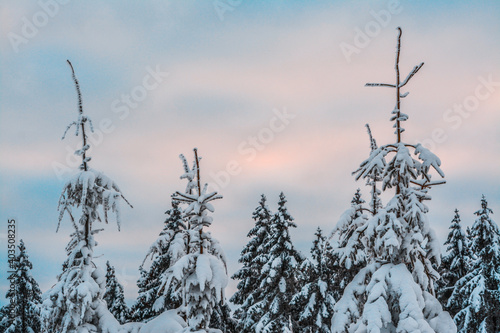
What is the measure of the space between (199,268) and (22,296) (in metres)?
30.7

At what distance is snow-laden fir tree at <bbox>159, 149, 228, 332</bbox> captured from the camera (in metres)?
10.1

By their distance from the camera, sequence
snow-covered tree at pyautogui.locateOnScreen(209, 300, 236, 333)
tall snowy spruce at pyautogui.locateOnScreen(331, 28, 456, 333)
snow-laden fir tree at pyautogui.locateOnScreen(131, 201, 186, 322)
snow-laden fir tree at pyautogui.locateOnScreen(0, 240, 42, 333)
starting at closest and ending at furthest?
tall snowy spruce at pyautogui.locateOnScreen(331, 28, 456, 333)
snow-laden fir tree at pyautogui.locateOnScreen(131, 201, 186, 322)
snow-covered tree at pyautogui.locateOnScreen(209, 300, 236, 333)
snow-laden fir tree at pyautogui.locateOnScreen(0, 240, 42, 333)

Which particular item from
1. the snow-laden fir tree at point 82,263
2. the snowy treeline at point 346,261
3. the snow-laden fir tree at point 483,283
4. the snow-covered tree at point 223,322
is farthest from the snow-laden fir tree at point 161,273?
the snow-laden fir tree at point 483,283

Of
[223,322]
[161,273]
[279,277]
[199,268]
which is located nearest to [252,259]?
[279,277]

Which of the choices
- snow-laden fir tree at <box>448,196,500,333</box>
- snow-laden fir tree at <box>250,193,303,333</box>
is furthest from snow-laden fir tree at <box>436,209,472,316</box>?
snow-laden fir tree at <box>250,193,303,333</box>

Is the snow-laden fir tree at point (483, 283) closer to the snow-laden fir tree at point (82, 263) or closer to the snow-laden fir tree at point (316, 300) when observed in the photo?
the snow-laden fir tree at point (316, 300)

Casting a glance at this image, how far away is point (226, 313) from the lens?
1134 inches

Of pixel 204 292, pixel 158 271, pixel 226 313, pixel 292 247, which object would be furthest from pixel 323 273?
pixel 204 292

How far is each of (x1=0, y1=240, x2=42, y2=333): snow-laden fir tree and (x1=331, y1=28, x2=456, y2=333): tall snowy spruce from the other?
32025 mm

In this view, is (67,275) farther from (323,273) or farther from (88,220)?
Answer: (323,273)

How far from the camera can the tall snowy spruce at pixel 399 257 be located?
8570mm

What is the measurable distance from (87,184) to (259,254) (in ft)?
67.4

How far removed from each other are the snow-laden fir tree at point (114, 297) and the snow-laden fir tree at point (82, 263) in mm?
30027

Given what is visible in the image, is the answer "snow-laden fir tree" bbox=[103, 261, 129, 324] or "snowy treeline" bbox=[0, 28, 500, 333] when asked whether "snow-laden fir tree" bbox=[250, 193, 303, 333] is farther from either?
"snow-laden fir tree" bbox=[103, 261, 129, 324]
